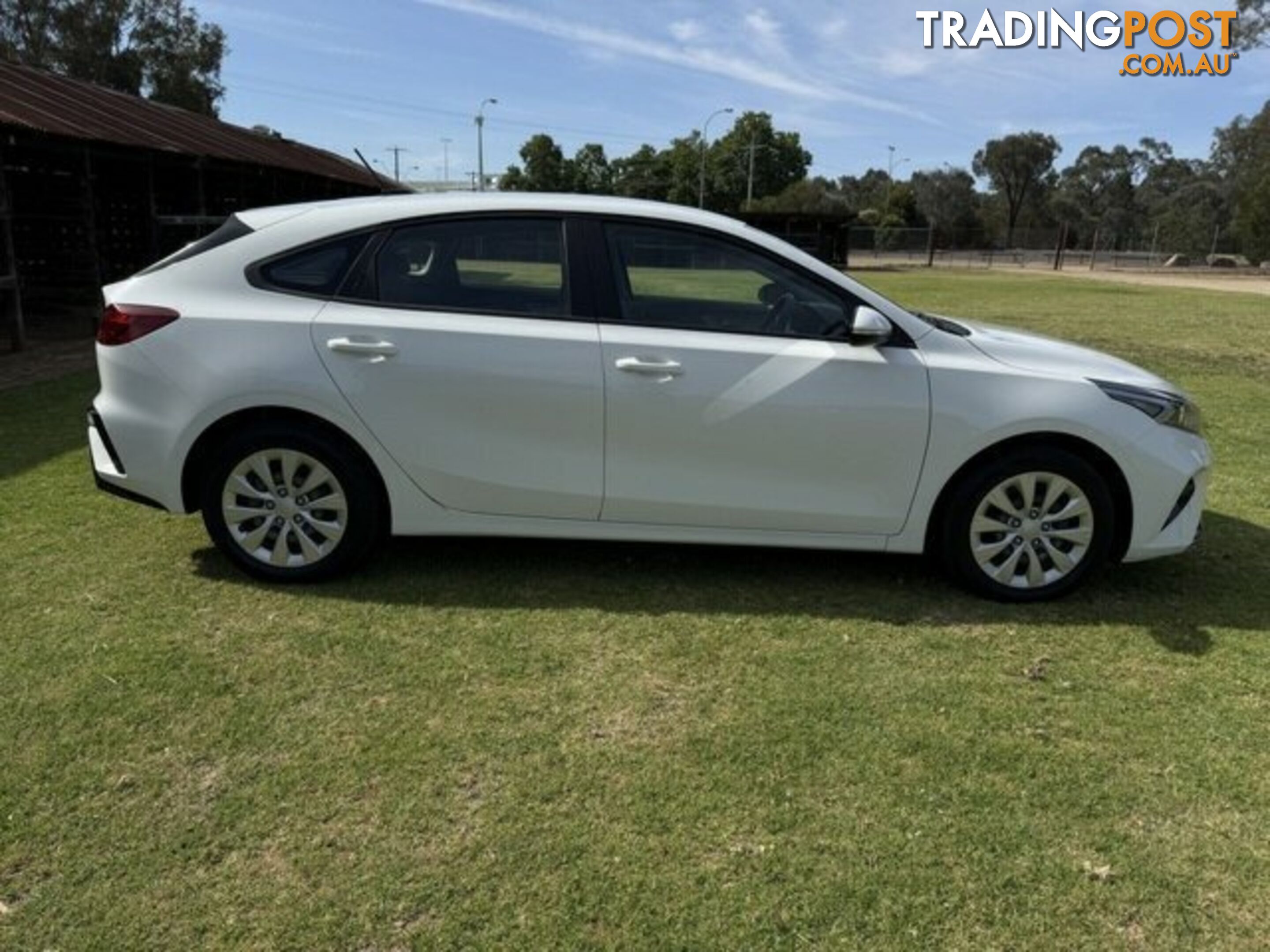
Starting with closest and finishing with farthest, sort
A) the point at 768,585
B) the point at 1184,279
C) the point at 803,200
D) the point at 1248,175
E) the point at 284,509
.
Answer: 1. the point at 284,509
2. the point at 768,585
3. the point at 1184,279
4. the point at 1248,175
5. the point at 803,200

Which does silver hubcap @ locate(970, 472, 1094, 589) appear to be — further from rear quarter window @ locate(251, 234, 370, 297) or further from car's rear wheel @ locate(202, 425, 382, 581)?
rear quarter window @ locate(251, 234, 370, 297)

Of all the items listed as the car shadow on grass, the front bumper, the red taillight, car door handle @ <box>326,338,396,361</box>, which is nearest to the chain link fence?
the car shadow on grass

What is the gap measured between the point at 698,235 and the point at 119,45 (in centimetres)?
5595

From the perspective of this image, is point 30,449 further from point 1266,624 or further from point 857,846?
point 1266,624

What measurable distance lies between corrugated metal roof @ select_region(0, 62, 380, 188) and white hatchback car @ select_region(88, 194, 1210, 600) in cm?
814

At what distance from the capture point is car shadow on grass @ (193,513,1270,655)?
4168mm

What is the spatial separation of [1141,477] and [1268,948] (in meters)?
2.20

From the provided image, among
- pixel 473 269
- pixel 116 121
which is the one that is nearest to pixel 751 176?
pixel 116 121

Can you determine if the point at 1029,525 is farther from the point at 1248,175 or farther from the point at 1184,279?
the point at 1248,175

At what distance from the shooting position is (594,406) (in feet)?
13.4

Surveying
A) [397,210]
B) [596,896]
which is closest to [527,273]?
[397,210]

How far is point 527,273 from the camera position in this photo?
4246mm

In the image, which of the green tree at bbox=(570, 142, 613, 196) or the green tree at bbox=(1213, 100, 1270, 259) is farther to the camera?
the green tree at bbox=(570, 142, 613, 196)

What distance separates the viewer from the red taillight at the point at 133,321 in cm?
413
